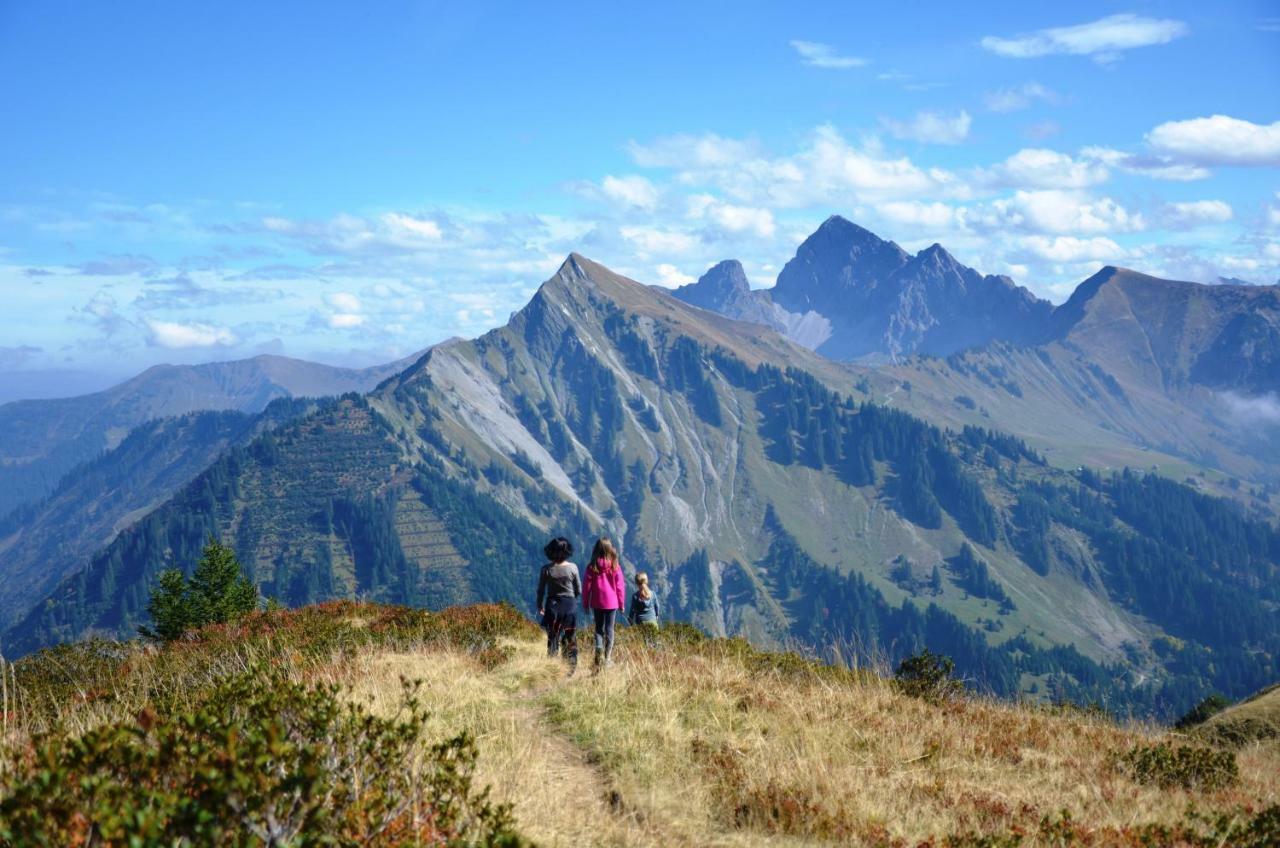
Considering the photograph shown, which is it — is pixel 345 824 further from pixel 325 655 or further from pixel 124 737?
pixel 325 655

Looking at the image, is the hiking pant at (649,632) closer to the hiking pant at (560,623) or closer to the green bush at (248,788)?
the hiking pant at (560,623)

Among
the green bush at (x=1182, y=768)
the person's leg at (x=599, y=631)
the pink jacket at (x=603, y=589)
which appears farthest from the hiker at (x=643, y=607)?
the green bush at (x=1182, y=768)

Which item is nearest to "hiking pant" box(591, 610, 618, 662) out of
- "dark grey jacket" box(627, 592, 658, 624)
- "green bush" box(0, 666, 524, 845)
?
"dark grey jacket" box(627, 592, 658, 624)

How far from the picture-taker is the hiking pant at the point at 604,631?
15.6 metres

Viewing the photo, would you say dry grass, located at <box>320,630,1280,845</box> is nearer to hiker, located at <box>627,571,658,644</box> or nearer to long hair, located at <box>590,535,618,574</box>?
long hair, located at <box>590,535,618,574</box>

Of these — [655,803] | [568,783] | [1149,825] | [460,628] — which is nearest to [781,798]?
[655,803]

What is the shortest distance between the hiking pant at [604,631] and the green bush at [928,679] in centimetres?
541

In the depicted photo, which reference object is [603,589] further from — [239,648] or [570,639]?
[239,648]

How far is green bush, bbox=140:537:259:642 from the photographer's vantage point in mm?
49656

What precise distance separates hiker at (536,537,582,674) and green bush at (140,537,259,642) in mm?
37264

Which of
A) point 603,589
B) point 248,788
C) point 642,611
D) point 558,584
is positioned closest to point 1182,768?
point 603,589

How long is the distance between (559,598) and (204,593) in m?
46.5

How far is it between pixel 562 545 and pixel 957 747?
7.78m

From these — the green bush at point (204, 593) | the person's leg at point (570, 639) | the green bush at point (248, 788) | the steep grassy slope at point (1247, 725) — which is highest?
the green bush at point (248, 788)
